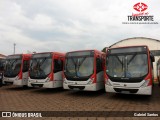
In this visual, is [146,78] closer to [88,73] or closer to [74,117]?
[88,73]

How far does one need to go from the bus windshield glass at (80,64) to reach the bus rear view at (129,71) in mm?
1208

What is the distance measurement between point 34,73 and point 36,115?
6634mm

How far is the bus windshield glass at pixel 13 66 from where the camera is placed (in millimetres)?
14959

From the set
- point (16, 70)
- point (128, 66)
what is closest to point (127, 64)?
point (128, 66)

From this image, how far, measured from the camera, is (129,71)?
33.0ft

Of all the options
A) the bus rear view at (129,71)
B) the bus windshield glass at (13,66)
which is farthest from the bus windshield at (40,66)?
the bus rear view at (129,71)

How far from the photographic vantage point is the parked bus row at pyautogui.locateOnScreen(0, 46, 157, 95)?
32.4 ft

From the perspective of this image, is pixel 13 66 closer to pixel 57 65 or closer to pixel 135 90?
pixel 57 65

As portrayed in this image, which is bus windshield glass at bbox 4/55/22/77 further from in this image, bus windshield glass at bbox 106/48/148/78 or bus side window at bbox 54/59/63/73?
bus windshield glass at bbox 106/48/148/78

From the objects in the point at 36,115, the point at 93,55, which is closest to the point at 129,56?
the point at 93,55

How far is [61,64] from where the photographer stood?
14352mm

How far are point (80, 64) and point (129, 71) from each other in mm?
3163

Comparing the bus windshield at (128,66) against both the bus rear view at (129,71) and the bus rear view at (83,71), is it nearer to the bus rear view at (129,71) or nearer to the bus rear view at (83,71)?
the bus rear view at (129,71)

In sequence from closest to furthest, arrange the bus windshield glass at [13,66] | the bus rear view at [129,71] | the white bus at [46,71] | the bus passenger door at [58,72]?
the bus rear view at [129,71] < the white bus at [46,71] < the bus passenger door at [58,72] < the bus windshield glass at [13,66]
